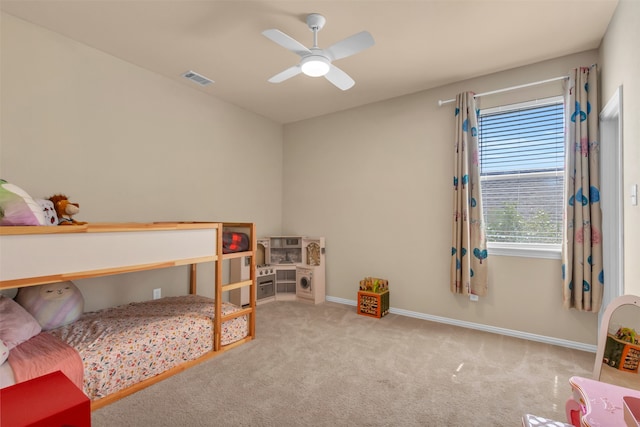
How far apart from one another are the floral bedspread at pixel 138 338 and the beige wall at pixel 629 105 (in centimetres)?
286

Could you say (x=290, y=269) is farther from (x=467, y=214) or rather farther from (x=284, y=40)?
(x=284, y=40)

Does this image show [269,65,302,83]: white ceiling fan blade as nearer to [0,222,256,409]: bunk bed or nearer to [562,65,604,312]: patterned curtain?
[0,222,256,409]: bunk bed

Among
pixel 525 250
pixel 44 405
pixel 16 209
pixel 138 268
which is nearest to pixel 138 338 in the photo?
pixel 138 268

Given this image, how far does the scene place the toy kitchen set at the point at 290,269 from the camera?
4062 millimetres

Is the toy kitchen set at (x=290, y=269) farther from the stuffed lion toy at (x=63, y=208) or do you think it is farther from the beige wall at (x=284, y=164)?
the stuffed lion toy at (x=63, y=208)

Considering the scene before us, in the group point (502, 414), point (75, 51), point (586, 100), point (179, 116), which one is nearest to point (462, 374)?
point (502, 414)

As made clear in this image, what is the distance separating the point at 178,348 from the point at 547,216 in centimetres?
335

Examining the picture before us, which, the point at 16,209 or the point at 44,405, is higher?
the point at 16,209

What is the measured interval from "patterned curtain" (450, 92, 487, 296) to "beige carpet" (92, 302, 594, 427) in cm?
53

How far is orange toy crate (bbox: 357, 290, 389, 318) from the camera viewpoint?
11.4ft

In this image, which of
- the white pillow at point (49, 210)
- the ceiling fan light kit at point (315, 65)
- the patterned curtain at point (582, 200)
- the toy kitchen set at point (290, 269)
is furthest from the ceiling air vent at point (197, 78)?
the patterned curtain at point (582, 200)

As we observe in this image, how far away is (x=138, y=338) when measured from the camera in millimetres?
2121

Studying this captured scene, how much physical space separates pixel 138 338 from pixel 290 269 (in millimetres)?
2305

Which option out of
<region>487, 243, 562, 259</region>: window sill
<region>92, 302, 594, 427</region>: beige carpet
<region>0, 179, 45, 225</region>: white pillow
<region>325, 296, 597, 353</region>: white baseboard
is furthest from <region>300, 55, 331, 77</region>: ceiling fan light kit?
<region>325, 296, 597, 353</region>: white baseboard
